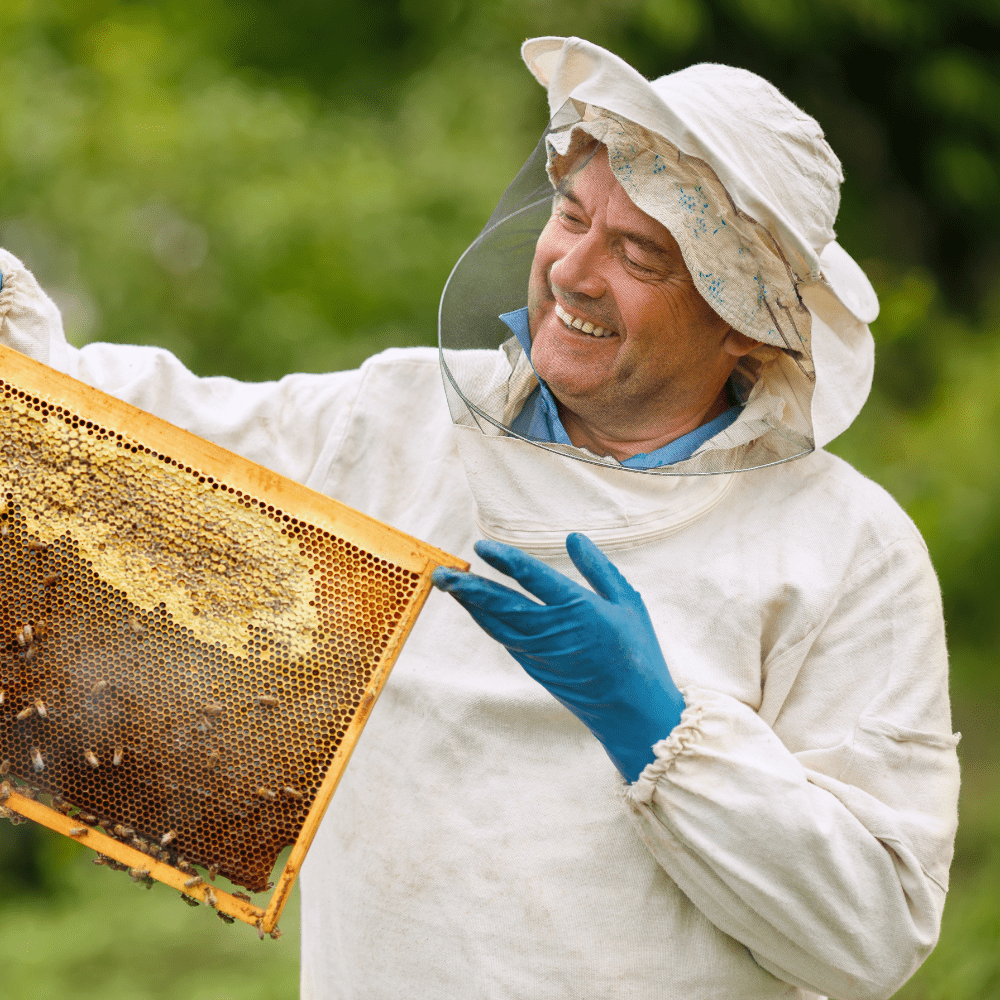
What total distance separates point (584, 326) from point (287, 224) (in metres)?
3.78

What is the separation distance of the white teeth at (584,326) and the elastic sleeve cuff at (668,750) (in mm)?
616

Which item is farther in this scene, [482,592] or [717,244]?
[717,244]

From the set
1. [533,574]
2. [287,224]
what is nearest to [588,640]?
[533,574]

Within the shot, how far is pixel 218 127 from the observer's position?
537 cm

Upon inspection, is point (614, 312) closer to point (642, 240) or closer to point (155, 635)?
point (642, 240)

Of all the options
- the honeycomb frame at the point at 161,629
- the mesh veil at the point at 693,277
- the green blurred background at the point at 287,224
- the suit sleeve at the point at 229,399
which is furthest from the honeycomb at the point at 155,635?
the green blurred background at the point at 287,224

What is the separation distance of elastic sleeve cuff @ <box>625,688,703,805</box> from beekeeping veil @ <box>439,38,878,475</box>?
1.28ft

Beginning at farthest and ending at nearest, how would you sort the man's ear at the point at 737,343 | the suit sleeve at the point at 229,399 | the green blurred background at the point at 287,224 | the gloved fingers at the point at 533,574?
the green blurred background at the point at 287,224, the suit sleeve at the point at 229,399, the man's ear at the point at 737,343, the gloved fingers at the point at 533,574

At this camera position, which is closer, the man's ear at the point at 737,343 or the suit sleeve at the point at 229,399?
the man's ear at the point at 737,343

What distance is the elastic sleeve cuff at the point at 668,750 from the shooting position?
→ 156 centimetres

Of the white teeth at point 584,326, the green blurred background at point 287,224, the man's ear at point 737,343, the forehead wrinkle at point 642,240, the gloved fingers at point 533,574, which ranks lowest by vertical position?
the green blurred background at point 287,224

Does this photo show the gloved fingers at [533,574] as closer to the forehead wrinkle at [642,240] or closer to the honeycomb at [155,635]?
the honeycomb at [155,635]

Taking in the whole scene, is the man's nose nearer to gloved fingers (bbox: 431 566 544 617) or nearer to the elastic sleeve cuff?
gloved fingers (bbox: 431 566 544 617)

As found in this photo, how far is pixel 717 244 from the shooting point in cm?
168
